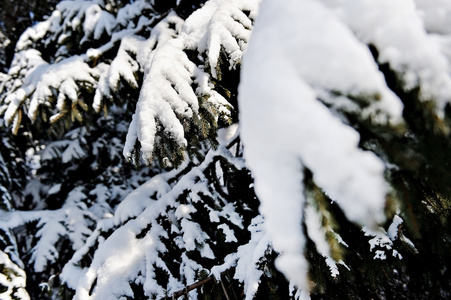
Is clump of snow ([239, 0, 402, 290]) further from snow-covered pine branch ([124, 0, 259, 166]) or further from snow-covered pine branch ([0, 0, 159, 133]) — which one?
snow-covered pine branch ([0, 0, 159, 133])

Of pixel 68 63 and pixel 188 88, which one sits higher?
pixel 188 88

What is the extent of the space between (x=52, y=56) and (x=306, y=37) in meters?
3.12

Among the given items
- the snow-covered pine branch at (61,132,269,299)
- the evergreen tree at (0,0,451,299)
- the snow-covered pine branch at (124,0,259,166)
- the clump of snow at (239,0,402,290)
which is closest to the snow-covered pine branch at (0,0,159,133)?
the evergreen tree at (0,0,451,299)

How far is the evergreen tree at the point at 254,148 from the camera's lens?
1.65 ft

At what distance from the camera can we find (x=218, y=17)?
152 cm

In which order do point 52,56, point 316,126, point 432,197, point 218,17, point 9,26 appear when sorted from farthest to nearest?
point 9,26 → point 52,56 → point 218,17 → point 432,197 → point 316,126

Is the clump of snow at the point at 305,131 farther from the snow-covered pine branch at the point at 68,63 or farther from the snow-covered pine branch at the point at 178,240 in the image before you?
the snow-covered pine branch at the point at 68,63

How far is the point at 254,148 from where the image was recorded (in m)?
0.52

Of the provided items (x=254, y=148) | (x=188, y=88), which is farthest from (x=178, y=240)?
(x=254, y=148)

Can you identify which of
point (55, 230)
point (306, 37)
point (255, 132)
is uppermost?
point (306, 37)

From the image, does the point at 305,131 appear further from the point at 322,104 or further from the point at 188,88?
the point at 188,88

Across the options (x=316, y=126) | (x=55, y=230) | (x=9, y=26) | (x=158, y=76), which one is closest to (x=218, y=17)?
(x=158, y=76)

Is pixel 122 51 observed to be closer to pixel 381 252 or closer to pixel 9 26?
pixel 381 252

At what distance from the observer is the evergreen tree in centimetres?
50
